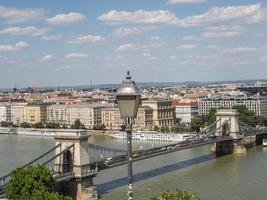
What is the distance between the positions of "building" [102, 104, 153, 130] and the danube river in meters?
18.1

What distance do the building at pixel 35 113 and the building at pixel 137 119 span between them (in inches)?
340

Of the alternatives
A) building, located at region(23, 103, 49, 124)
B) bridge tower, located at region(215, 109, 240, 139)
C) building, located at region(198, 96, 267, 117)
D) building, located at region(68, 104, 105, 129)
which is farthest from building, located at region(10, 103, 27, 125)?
bridge tower, located at region(215, 109, 240, 139)

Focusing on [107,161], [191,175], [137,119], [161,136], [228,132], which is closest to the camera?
[107,161]

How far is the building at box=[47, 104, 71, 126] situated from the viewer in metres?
53.4

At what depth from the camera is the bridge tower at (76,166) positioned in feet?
55.2

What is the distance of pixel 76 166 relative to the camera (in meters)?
17.1

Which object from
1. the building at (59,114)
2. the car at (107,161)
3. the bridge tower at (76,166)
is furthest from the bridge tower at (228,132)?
the building at (59,114)

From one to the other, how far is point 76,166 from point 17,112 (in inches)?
1670

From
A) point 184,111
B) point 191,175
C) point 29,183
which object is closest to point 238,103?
point 184,111

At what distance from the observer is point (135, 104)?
469 cm

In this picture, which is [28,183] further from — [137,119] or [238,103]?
[238,103]

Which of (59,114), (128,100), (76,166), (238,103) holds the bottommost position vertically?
(59,114)

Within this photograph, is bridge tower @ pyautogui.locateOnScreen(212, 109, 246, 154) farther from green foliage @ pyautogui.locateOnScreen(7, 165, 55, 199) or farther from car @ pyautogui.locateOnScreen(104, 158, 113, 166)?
green foliage @ pyautogui.locateOnScreen(7, 165, 55, 199)

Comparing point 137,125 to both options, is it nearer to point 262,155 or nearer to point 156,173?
point 262,155
